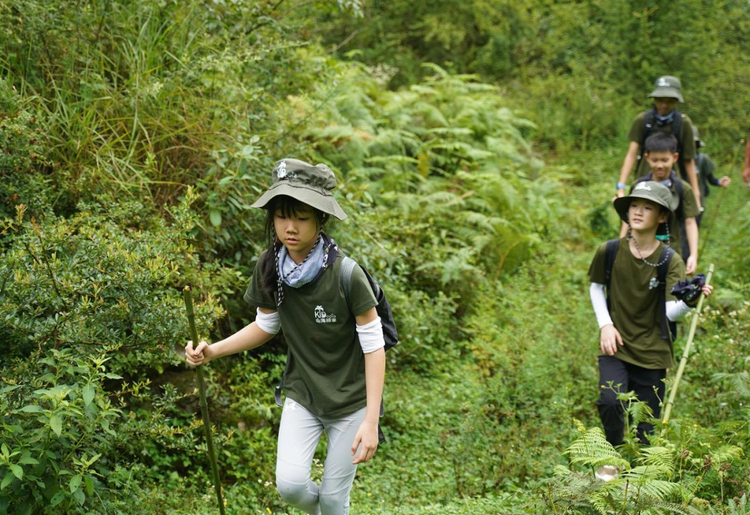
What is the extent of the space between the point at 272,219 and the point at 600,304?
2500 millimetres

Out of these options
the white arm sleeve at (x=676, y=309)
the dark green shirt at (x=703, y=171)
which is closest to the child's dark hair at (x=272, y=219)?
the white arm sleeve at (x=676, y=309)

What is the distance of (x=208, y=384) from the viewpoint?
5.12m

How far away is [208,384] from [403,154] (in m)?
6.11

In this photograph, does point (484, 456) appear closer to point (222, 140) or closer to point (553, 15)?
point (222, 140)

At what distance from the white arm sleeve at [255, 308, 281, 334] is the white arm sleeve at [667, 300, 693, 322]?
8.28 feet

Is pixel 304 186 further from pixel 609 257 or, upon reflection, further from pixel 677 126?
pixel 677 126

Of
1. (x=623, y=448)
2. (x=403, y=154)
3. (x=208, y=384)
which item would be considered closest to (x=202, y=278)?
(x=208, y=384)

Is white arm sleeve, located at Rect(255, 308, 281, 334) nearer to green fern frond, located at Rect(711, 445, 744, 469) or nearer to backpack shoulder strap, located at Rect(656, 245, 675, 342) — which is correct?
green fern frond, located at Rect(711, 445, 744, 469)

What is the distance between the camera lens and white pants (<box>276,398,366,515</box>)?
11.9ft

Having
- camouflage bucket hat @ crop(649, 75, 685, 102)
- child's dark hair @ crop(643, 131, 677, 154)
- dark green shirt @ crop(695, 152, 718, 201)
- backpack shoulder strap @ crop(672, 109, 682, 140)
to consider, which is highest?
camouflage bucket hat @ crop(649, 75, 685, 102)

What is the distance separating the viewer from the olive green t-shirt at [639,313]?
490cm

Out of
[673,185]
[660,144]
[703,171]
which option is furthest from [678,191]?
[703,171]

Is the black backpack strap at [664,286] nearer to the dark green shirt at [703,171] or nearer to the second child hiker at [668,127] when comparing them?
the second child hiker at [668,127]

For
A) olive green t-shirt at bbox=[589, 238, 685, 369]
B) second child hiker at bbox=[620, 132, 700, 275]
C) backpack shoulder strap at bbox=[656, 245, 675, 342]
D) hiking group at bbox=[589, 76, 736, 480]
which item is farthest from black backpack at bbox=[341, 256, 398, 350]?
second child hiker at bbox=[620, 132, 700, 275]
